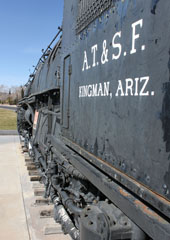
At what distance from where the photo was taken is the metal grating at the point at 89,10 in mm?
2418

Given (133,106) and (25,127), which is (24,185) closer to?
(25,127)

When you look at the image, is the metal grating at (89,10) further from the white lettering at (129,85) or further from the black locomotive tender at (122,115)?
the white lettering at (129,85)

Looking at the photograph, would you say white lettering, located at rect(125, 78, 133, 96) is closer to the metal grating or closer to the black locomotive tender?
the black locomotive tender

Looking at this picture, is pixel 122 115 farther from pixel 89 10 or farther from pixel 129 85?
pixel 89 10

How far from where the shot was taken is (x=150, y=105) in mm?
1605

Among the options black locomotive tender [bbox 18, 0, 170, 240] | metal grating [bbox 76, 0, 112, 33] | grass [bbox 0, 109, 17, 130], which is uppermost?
metal grating [bbox 76, 0, 112, 33]

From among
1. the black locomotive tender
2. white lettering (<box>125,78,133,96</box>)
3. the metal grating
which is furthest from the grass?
white lettering (<box>125,78,133,96</box>)

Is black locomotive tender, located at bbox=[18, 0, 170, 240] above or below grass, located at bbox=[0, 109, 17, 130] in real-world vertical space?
above

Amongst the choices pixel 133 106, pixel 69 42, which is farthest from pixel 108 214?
Result: pixel 69 42

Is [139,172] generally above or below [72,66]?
below

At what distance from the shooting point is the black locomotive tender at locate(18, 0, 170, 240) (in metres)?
1.51

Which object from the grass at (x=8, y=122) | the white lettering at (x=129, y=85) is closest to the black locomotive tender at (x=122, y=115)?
the white lettering at (x=129, y=85)

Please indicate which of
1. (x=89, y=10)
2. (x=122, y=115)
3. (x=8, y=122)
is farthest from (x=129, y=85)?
(x=8, y=122)

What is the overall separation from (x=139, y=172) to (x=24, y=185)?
18.5 ft
